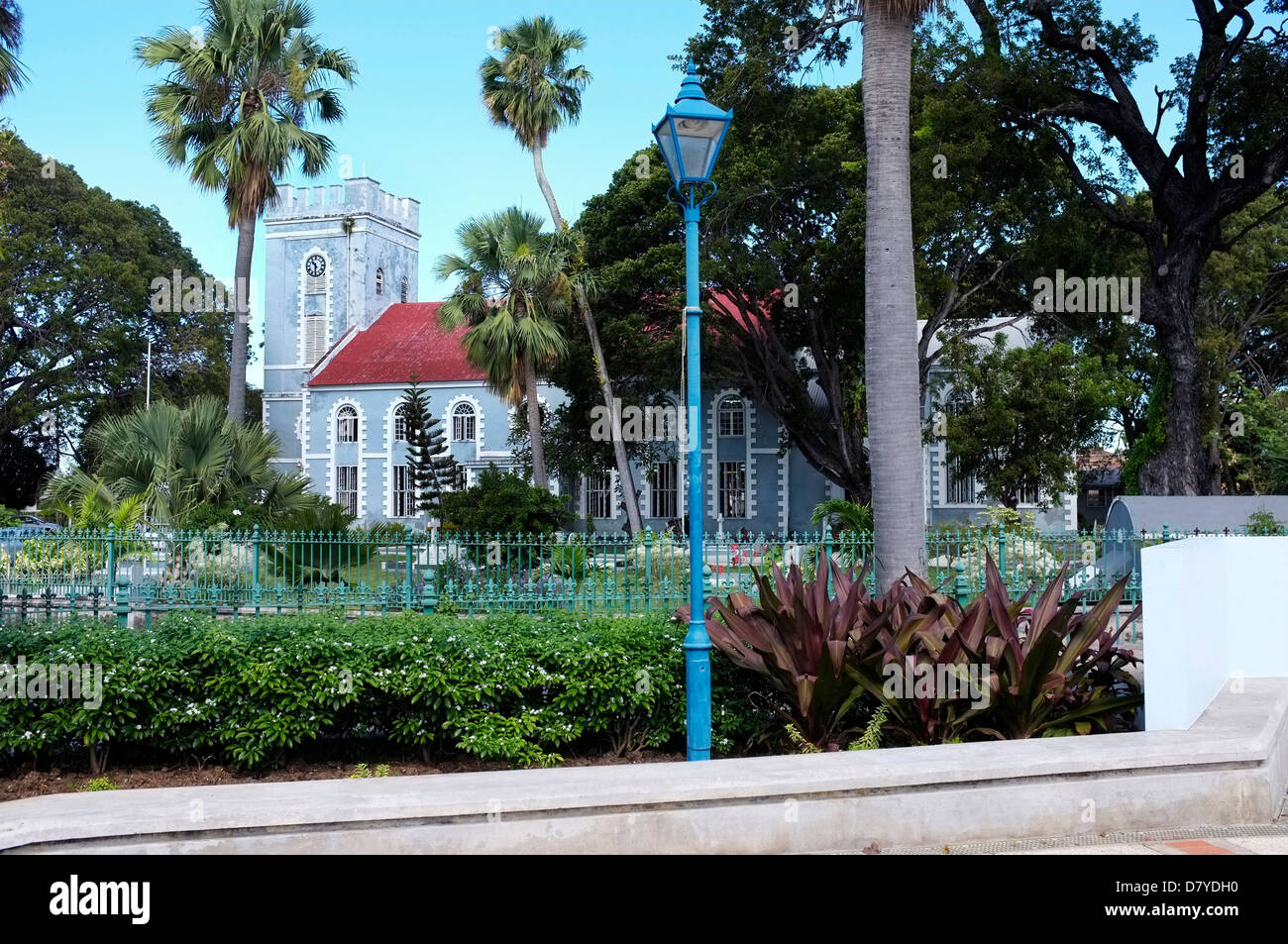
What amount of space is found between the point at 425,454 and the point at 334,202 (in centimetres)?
1387

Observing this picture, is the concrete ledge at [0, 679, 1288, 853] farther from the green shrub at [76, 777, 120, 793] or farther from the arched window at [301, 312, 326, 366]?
the arched window at [301, 312, 326, 366]

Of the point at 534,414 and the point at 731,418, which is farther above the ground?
the point at 731,418

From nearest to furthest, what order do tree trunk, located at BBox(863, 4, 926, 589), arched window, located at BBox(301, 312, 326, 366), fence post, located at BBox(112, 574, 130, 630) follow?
tree trunk, located at BBox(863, 4, 926, 589)
fence post, located at BBox(112, 574, 130, 630)
arched window, located at BBox(301, 312, 326, 366)

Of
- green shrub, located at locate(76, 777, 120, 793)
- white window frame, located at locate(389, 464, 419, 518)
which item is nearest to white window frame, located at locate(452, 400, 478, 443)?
white window frame, located at locate(389, 464, 419, 518)

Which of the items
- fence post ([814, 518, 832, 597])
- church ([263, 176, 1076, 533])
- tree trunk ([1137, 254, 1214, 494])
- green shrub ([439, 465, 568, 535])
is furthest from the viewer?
church ([263, 176, 1076, 533])

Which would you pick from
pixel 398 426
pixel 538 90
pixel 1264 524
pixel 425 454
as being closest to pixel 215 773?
pixel 1264 524

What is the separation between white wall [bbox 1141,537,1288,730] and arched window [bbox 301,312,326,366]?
136ft

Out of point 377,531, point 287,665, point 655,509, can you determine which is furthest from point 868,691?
point 655,509

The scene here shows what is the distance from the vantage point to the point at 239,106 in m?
26.0

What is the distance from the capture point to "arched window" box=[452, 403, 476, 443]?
41125 millimetres

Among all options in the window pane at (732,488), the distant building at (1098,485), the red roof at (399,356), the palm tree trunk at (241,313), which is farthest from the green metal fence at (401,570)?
the distant building at (1098,485)

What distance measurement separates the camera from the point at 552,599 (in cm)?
1357

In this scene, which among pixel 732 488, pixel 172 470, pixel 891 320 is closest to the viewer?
pixel 891 320

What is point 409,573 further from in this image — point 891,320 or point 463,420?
point 463,420
